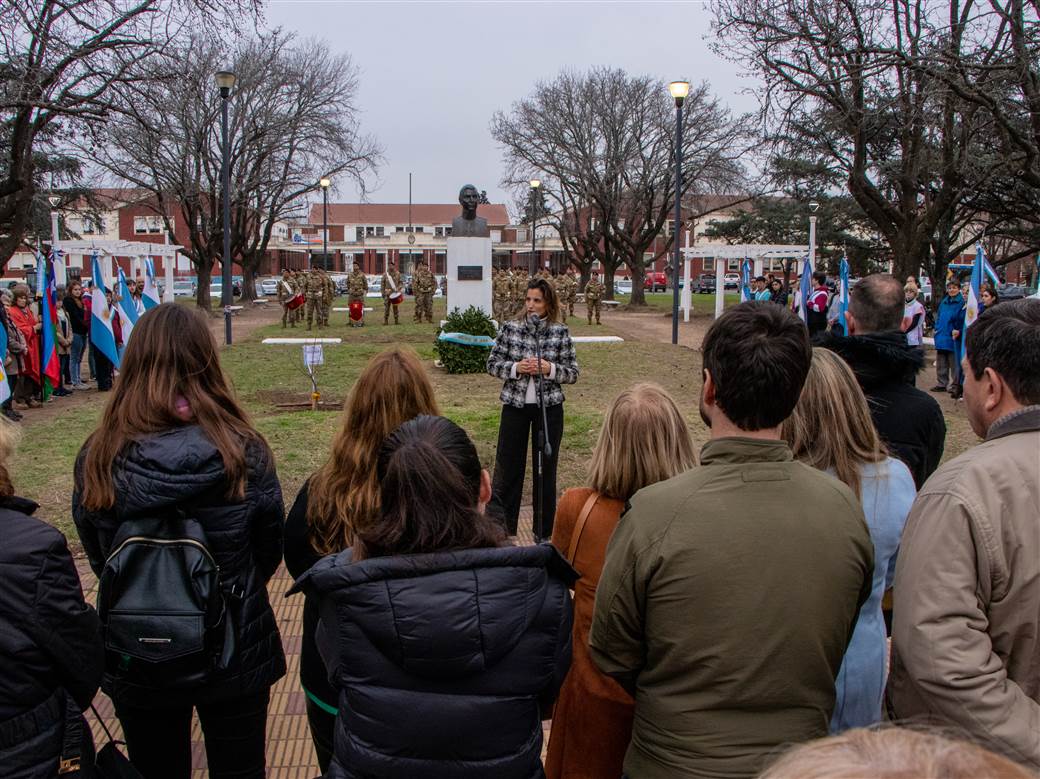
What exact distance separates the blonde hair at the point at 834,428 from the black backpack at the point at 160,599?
5.60ft

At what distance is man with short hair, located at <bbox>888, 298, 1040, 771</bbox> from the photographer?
1.78 metres

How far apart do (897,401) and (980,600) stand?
61.8 inches

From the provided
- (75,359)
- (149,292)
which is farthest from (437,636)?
(149,292)

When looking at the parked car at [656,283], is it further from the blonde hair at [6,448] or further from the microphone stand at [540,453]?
the blonde hair at [6,448]

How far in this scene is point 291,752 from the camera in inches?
144

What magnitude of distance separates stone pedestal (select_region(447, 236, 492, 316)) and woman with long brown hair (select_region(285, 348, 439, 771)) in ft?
62.0

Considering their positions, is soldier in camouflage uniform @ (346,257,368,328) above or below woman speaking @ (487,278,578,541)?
above

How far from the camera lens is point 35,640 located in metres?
2.01

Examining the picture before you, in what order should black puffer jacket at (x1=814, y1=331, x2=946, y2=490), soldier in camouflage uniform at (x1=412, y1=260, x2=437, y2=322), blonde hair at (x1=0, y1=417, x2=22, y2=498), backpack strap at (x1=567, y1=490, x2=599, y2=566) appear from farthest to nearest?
soldier in camouflage uniform at (x1=412, y1=260, x2=437, y2=322) → black puffer jacket at (x1=814, y1=331, x2=946, y2=490) → backpack strap at (x1=567, y1=490, x2=599, y2=566) → blonde hair at (x1=0, y1=417, x2=22, y2=498)

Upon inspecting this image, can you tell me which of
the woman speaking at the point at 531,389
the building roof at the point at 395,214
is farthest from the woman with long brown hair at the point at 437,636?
the building roof at the point at 395,214

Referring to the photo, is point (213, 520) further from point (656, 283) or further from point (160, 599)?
point (656, 283)

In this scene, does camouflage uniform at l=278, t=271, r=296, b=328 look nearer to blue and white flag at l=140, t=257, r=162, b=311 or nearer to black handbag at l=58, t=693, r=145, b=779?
blue and white flag at l=140, t=257, r=162, b=311

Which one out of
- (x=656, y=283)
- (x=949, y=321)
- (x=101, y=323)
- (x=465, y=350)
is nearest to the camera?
(x=949, y=321)

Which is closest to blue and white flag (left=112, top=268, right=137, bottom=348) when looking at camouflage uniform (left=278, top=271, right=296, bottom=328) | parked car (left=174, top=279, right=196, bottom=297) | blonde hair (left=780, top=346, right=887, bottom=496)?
camouflage uniform (left=278, top=271, right=296, bottom=328)
